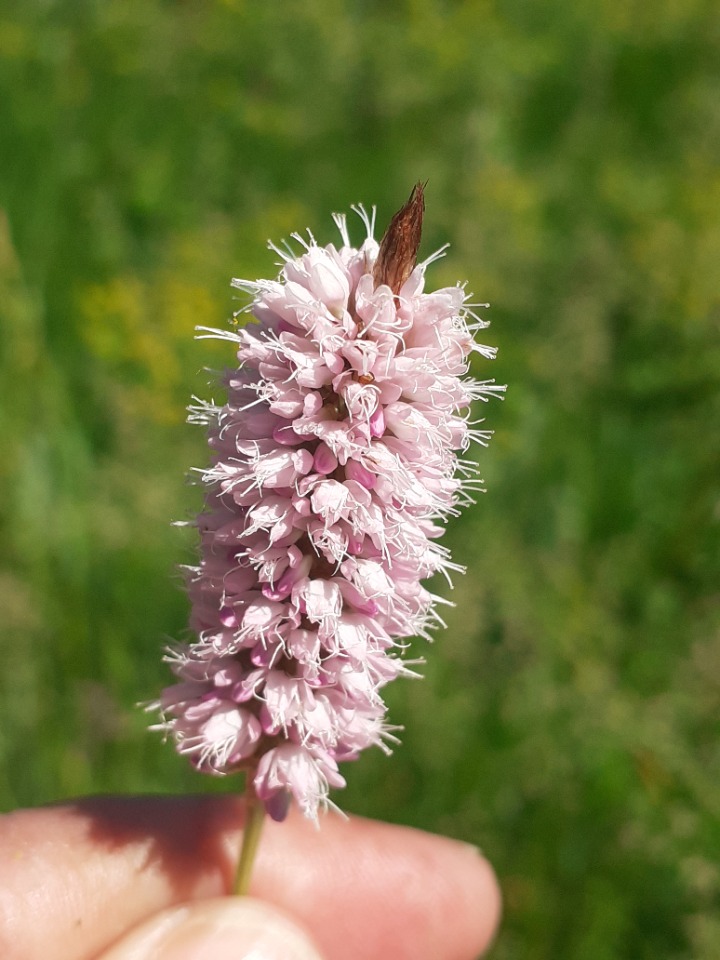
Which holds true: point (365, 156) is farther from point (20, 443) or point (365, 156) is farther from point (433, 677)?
point (433, 677)

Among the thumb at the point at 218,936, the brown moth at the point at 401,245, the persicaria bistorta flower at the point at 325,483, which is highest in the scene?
the brown moth at the point at 401,245

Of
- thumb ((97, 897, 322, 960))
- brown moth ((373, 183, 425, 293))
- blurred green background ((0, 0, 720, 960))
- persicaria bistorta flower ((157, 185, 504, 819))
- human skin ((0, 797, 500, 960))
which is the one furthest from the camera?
blurred green background ((0, 0, 720, 960))

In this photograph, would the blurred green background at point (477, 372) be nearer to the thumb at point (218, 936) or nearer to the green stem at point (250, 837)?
the thumb at point (218, 936)

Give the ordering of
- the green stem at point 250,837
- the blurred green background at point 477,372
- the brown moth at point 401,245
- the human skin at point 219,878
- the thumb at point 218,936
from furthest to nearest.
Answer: the blurred green background at point 477,372 < the human skin at point 219,878 < the thumb at point 218,936 < the green stem at point 250,837 < the brown moth at point 401,245

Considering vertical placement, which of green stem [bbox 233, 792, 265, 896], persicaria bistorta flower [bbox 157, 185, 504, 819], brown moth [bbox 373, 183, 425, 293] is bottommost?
green stem [bbox 233, 792, 265, 896]

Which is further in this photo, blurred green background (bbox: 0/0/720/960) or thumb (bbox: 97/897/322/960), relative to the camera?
blurred green background (bbox: 0/0/720/960)

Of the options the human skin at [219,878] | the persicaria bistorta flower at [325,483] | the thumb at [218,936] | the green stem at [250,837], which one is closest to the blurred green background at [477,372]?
the human skin at [219,878]

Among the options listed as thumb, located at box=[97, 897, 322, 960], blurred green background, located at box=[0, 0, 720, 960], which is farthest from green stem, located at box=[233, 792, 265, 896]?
blurred green background, located at box=[0, 0, 720, 960]

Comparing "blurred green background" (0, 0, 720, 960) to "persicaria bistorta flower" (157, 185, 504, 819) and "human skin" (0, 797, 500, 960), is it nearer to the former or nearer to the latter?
"human skin" (0, 797, 500, 960)
